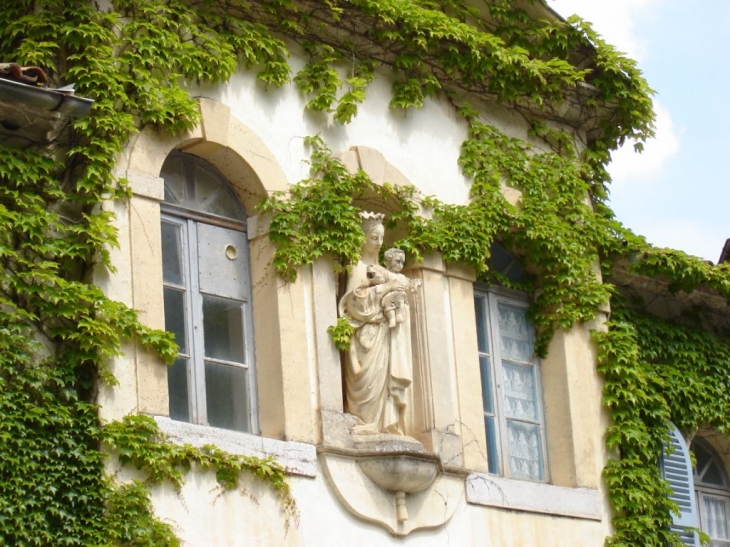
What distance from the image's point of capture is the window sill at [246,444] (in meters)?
→ 15.1

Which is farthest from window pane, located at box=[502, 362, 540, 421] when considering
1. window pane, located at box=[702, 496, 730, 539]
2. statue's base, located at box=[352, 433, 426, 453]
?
window pane, located at box=[702, 496, 730, 539]

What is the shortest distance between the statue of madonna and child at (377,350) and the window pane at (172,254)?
151 cm

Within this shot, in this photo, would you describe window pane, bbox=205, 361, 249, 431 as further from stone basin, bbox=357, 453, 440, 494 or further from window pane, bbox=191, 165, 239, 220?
window pane, bbox=191, 165, 239, 220

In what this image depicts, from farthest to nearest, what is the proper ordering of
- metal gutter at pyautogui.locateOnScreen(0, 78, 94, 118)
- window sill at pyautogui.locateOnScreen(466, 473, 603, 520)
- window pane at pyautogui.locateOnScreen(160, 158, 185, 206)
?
1. window sill at pyautogui.locateOnScreen(466, 473, 603, 520)
2. window pane at pyautogui.locateOnScreen(160, 158, 185, 206)
3. metal gutter at pyautogui.locateOnScreen(0, 78, 94, 118)

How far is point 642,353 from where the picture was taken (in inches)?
779

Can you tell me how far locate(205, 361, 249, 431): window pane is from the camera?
52.5 feet

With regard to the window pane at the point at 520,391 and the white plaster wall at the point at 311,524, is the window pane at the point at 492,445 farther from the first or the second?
the white plaster wall at the point at 311,524

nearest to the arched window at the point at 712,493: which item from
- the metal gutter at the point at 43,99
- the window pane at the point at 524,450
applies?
the window pane at the point at 524,450

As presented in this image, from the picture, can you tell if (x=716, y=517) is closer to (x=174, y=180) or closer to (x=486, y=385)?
(x=486, y=385)

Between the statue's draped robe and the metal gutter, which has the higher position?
the metal gutter

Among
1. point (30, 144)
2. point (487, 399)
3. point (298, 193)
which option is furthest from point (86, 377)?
point (487, 399)

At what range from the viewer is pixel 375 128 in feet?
58.7

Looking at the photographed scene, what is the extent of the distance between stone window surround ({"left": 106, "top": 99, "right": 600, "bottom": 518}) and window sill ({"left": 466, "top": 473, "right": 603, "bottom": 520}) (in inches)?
0.5

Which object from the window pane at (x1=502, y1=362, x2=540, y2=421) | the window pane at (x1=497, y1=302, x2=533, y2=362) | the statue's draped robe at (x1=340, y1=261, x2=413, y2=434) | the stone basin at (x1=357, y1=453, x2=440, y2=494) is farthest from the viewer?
the window pane at (x1=497, y1=302, x2=533, y2=362)
